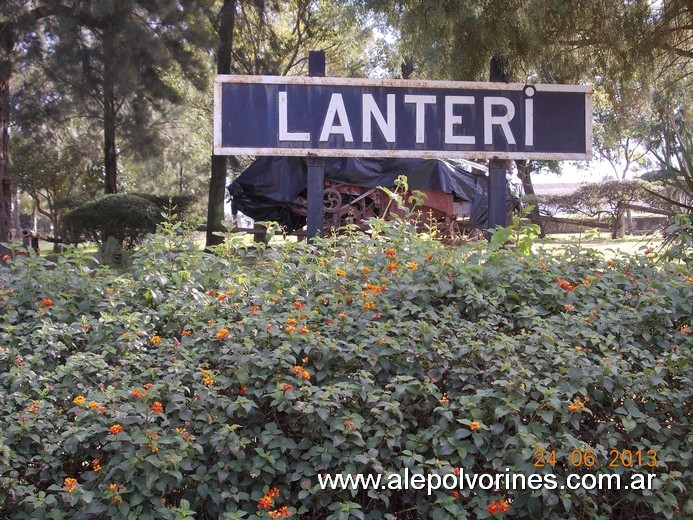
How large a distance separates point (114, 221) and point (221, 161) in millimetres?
3941

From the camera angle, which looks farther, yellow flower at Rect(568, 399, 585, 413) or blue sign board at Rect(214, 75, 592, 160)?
blue sign board at Rect(214, 75, 592, 160)

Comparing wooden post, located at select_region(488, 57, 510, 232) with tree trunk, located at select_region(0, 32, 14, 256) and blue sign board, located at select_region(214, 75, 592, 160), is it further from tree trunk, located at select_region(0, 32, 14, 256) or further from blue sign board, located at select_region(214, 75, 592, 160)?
tree trunk, located at select_region(0, 32, 14, 256)

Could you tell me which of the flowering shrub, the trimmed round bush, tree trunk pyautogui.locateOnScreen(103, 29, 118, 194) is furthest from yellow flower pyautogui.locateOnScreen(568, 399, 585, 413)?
the trimmed round bush

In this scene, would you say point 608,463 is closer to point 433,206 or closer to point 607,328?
point 607,328

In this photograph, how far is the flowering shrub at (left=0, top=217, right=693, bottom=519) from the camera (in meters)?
2.88

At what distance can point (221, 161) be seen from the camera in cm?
1894

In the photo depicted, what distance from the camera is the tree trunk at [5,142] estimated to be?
1194 centimetres

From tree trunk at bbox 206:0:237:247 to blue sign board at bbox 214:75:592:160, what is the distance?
1177 centimetres

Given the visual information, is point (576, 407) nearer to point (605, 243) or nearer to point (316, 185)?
point (316, 185)

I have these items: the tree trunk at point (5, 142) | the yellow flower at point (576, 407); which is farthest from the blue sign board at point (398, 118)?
the tree trunk at point (5, 142)

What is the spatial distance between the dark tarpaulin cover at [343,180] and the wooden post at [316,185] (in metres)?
7.75

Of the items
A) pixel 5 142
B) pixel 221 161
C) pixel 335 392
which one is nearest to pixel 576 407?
pixel 335 392

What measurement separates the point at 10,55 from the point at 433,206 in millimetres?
8029

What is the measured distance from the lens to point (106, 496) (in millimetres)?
2750
